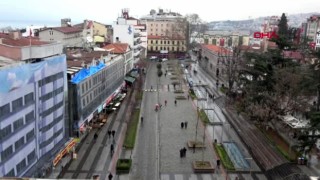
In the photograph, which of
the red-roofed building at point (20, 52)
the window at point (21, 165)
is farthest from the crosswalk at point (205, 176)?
the red-roofed building at point (20, 52)

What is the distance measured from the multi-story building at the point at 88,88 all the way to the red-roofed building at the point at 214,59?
3358cm

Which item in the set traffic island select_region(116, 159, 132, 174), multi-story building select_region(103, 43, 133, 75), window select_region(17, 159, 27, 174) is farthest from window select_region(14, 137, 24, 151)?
multi-story building select_region(103, 43, 133, 75)

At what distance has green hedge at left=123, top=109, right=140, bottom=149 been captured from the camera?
41556 millimetres

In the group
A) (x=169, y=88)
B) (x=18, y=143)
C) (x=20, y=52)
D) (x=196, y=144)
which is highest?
(x=20, y=52)

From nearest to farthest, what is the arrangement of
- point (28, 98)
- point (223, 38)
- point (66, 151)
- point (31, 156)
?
point (28, 98)
point (31, 156)
point (66, 151)
point (223, 38)

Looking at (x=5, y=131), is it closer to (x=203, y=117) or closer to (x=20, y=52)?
(x=20, y=52)

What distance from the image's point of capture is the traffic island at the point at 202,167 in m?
34.7

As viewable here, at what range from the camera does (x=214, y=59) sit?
350 feet

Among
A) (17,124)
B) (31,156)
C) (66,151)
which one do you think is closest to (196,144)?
(66,151)

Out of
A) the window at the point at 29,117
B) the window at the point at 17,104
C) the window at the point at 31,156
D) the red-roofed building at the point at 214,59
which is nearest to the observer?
the window at the point at 17,104

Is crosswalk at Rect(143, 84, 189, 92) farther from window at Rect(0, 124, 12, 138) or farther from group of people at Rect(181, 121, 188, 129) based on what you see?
window at Rect(0, 124, 12, 138)

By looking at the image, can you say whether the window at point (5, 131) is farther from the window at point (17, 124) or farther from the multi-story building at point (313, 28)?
the multi-story building at point (313, 28)

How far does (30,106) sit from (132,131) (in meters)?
18.0

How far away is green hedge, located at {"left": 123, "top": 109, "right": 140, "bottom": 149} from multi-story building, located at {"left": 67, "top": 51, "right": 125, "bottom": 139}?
4.85m
